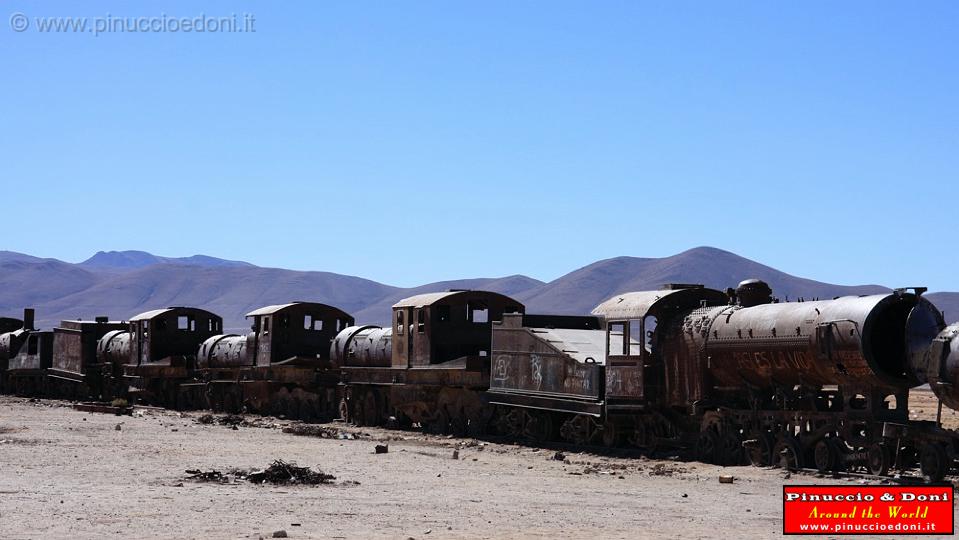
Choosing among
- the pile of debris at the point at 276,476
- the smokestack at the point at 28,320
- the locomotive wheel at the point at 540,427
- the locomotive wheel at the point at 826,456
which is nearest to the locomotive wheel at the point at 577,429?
the locomotive wheel at the point at 540,427

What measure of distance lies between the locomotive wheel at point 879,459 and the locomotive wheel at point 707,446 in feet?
13.0

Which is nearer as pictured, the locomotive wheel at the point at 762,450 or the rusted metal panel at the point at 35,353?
the locomotive wheel at the point at 762,450

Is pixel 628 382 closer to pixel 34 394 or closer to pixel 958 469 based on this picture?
pixel 958 469

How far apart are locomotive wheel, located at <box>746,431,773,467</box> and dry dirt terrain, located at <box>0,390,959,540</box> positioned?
47cm

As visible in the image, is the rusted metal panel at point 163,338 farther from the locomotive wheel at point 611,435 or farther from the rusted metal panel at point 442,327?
the locomotive wheel at point 611,435

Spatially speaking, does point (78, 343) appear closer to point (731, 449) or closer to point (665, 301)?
point (665, 301)

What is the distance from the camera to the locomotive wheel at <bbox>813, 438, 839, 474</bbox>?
19703 millimetres

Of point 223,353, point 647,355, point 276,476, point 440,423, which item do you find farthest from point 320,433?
point 223,353

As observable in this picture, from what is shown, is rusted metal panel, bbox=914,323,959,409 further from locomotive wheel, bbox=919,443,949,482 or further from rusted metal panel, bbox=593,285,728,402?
rusted metal panel, bbox=593,285,728,402

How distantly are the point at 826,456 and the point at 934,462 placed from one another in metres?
Result: 2.17

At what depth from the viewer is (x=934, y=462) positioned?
17922 millimetres

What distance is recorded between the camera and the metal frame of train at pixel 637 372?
62.1 ft

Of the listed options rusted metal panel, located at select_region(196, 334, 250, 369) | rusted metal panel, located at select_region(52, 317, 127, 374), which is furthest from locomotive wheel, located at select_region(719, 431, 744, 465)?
rusted metal panel, located at select_region(52, 317, 127, 374)

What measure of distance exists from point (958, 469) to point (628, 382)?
6.99 meters
